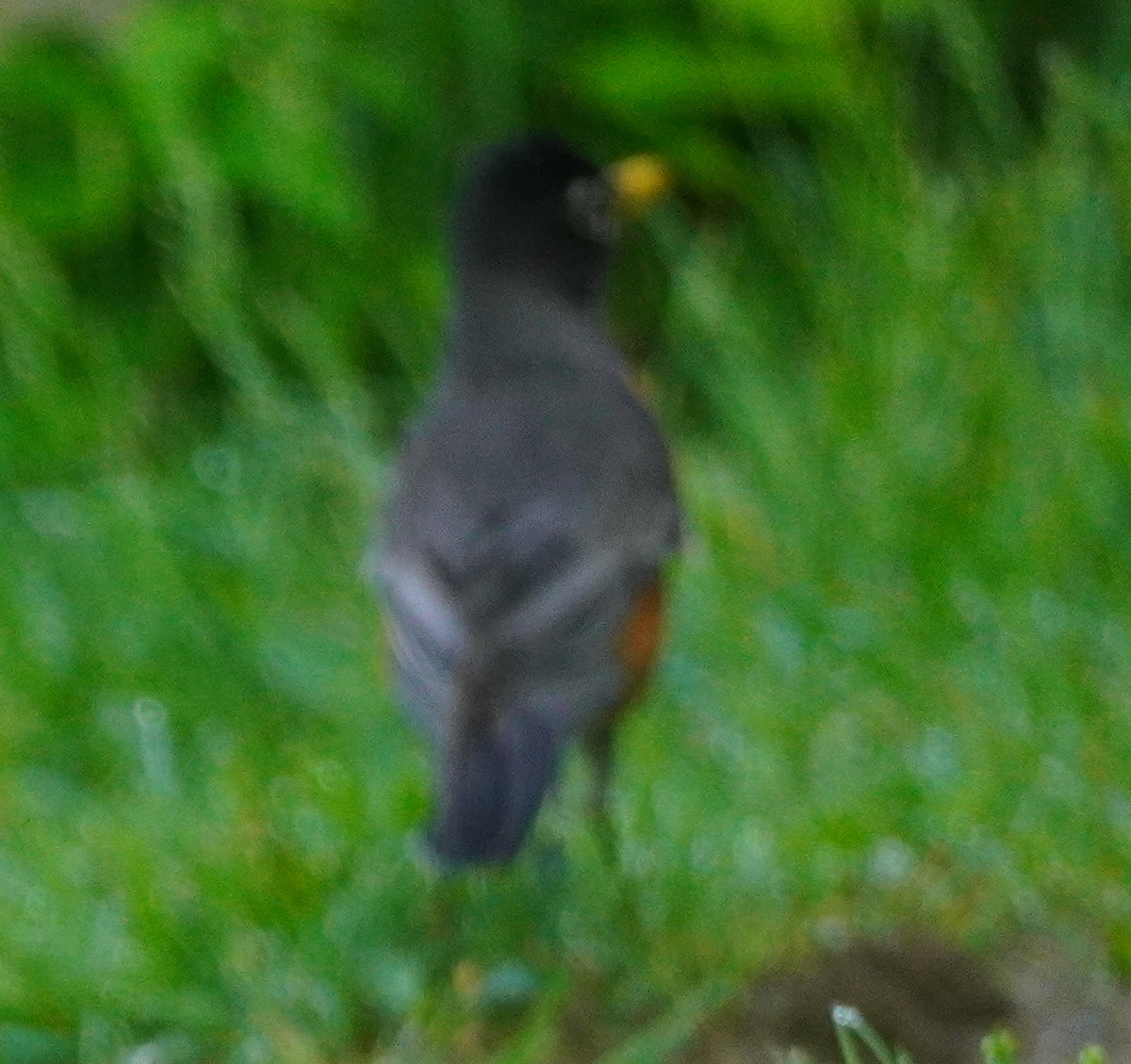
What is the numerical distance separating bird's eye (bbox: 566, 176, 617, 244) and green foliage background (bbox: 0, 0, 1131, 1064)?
0.64 meters

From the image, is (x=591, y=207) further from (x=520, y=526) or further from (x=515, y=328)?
(x=520, y=526)

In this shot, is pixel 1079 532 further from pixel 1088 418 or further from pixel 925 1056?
pixel 925 1056

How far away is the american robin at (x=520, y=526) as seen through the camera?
341cm

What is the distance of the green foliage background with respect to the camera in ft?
10.7

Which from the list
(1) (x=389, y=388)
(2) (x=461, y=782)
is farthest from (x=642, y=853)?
(1) (x=389, y=388)

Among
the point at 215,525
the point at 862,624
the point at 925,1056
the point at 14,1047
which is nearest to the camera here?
the point at 925,1056

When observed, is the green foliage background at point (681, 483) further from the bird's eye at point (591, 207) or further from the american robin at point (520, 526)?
the bird's eye at point (591, 207)

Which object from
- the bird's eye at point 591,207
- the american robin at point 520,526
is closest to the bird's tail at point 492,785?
the american robin at point 520,526

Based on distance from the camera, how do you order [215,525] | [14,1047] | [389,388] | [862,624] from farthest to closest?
[389,388] → [215,525] → [862,624] → [14,1047]

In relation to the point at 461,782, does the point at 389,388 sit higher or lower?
lower

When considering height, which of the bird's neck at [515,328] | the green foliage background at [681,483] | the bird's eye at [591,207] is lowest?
the green foliage background at [681,483]

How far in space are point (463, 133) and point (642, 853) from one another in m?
3.26

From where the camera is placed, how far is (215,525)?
218 inches

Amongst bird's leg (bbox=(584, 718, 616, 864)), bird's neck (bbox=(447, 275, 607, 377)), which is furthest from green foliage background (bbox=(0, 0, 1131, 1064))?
bird's neck (bbox=(447, 275, 607, 377))
